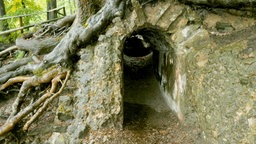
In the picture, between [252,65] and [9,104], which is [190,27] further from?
[9,104]

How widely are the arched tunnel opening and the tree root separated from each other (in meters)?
1.78

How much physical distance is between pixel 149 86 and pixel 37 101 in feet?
12.8

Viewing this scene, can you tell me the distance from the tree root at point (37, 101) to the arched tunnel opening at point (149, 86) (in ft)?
5.84

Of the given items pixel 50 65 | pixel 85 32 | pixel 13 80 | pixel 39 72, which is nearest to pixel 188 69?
pixel 85 32

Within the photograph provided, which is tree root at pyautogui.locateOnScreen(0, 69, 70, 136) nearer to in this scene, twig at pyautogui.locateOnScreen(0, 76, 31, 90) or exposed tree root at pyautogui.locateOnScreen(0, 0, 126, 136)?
exposed tree root at pyautogui.locateOnScreen(0, 0, 126, 136)

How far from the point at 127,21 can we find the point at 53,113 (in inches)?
111

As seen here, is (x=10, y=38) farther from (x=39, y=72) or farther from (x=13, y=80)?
(x=39, y=72)

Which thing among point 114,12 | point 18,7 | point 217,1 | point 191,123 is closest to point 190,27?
point 217,1

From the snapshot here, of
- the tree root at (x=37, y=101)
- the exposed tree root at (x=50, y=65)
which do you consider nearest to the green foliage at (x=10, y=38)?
the exposed tree root at (x=50, y=65)

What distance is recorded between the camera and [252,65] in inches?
176

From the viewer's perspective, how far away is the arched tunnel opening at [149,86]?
21.0ft

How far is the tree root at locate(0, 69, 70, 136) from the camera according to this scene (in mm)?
5953

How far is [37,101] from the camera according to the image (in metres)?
6.13

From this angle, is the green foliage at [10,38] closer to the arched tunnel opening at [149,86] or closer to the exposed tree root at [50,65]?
the exposed tree root at [50,65]
